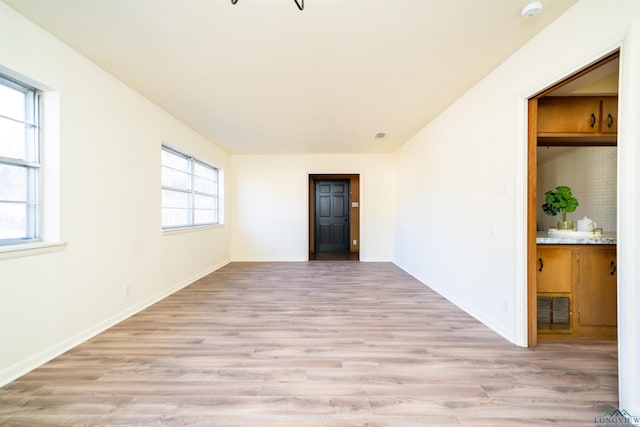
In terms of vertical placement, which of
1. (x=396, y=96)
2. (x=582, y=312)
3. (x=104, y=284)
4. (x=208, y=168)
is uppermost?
(x=396, y=96)

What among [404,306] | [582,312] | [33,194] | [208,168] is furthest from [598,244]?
[208,168]

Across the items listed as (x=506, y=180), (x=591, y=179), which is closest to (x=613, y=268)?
(x=506, y=180)

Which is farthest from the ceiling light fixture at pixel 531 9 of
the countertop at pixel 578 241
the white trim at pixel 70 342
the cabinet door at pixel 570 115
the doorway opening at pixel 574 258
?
the white trim at pixel 70 342

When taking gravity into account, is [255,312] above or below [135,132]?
below

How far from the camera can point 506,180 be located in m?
2.33

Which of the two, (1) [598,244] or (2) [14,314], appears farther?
(1) [598,244]

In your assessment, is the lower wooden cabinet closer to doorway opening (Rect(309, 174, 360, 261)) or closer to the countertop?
the countertop

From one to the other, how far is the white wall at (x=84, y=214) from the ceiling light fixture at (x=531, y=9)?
3406 millimetres

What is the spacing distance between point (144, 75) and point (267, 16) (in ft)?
5.27

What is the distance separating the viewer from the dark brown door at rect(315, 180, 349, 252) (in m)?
7.71

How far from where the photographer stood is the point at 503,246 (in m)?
2.38

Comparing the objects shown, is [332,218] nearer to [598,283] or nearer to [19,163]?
[598,283]

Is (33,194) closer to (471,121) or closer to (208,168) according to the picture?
(208,168)

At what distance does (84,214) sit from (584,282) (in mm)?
4422
